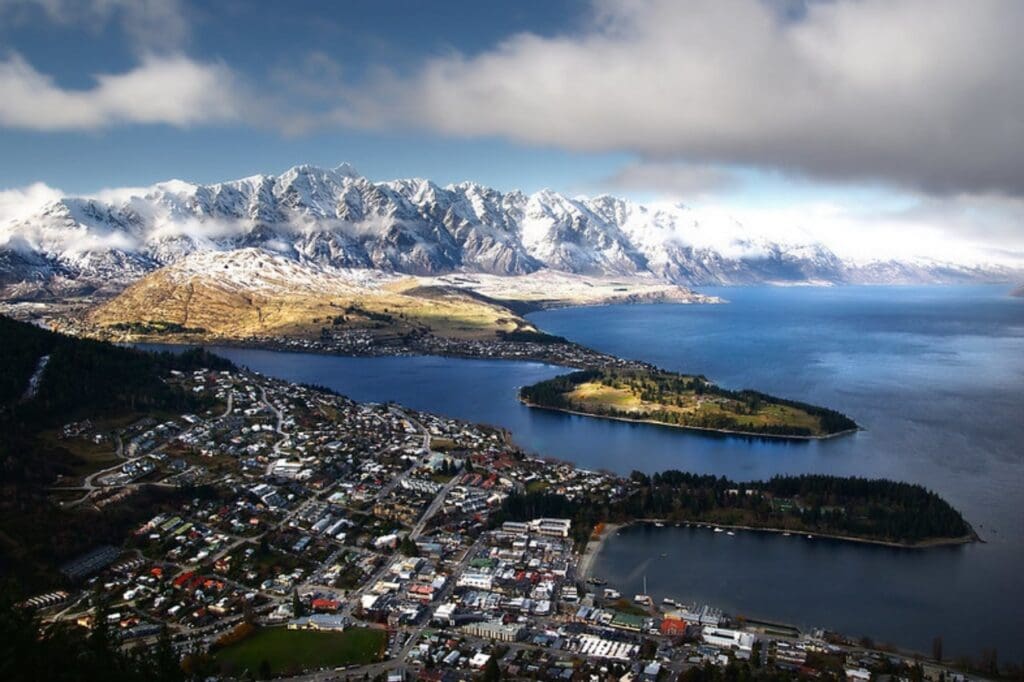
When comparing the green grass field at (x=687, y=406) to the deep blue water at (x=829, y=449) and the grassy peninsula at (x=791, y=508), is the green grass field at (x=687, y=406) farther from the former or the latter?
the grassy peninsula at (x=791, y=508)

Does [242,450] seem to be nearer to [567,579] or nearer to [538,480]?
[538,480]

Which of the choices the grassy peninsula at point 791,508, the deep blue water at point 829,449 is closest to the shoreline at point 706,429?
the deep blue water at point 829,449

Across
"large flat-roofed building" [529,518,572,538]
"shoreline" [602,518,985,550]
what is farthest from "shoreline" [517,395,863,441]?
"large flat-roofed building" [529,518,572,538]

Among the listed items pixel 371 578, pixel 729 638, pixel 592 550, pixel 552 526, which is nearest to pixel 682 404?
pixel 552 526

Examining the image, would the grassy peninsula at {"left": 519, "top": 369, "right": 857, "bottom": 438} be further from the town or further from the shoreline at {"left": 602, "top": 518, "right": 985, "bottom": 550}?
the shoreline at {"left": 602, "top": 518, "right": 985, "bottom": 550}

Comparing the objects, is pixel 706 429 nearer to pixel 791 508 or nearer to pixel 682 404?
pixel 682 404

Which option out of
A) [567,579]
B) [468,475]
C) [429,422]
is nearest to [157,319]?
[429,422]

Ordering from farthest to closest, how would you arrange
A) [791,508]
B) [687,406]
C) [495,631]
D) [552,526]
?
[687,406]
[791,508]
[552,526]
[495,631]
